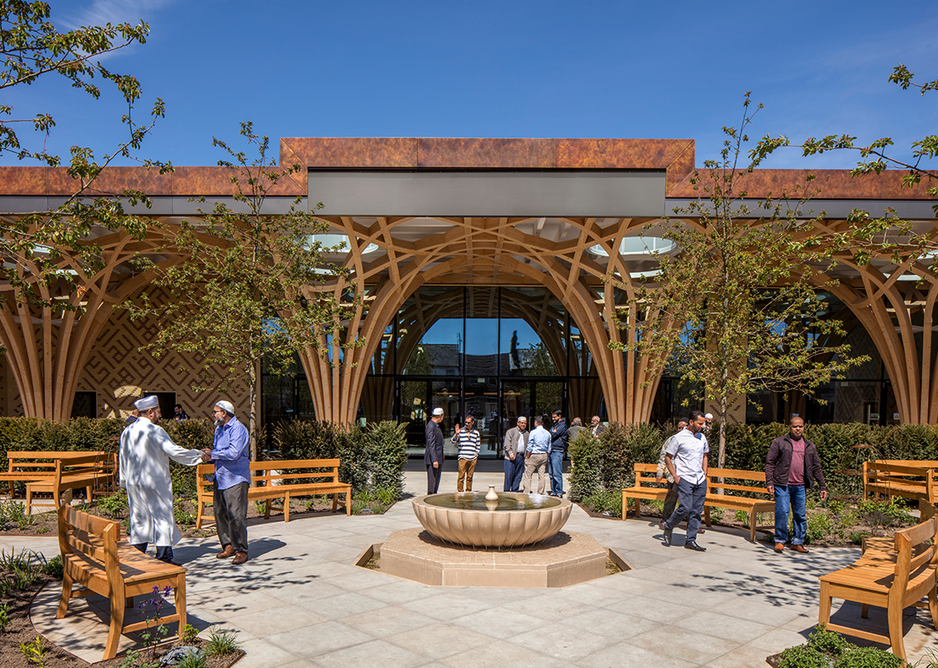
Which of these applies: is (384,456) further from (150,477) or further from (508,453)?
(150,477)

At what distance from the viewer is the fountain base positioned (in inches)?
246

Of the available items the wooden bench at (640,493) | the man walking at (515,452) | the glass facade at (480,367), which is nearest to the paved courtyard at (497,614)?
the wooden bench at (640,493)

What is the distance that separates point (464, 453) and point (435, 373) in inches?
379

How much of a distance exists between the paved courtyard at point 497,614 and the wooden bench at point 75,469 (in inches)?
124

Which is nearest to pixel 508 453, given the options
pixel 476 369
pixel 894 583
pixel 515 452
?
pixel 515 452

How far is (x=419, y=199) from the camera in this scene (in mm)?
12992

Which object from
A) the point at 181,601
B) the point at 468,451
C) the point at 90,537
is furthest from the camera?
the point at 468,451

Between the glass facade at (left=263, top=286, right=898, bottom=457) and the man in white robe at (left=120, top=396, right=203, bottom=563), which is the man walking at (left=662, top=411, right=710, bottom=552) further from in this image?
the glass facade at (left=263, top=286, right=898, bottom=457)

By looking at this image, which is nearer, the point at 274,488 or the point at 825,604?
the point at 825,604

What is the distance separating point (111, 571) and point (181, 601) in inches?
20.4

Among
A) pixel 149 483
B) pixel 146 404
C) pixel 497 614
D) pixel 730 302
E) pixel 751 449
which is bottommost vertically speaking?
pixel 497 614

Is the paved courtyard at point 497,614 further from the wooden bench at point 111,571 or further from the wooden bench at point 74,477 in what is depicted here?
the wooden bench at point 74,477

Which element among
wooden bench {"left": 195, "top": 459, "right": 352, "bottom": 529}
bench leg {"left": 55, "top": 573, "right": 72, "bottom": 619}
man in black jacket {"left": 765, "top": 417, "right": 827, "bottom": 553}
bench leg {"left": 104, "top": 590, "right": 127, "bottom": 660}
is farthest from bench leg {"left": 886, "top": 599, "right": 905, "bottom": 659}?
wooden bench {"left": 195, "top": 459, "right": 352, "bottom": 529}

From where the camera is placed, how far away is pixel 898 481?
11.1m
